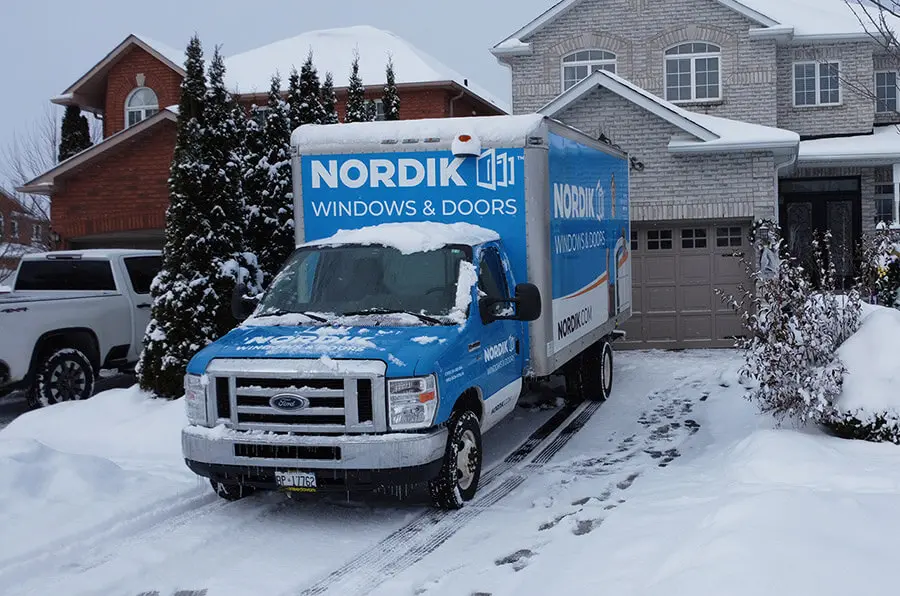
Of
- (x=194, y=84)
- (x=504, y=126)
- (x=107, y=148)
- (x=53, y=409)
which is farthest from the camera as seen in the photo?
(x=107, y=148)

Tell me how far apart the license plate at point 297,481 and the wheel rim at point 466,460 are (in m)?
1.14

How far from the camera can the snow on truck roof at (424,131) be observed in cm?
858

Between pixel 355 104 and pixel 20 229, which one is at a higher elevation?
pixel 355 104

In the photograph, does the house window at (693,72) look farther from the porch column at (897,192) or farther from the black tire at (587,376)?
the black tire at (587,376)

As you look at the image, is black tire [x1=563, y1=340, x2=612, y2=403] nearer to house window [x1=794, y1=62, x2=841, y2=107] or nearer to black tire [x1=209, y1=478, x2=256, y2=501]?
black tire [x1=209, y1=478, x2=256, y2=501]

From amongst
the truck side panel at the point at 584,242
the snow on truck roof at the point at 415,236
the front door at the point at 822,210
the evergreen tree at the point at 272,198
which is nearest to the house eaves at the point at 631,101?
the truck side panel at the point at 584,242

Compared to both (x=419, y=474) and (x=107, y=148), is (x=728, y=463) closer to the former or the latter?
(x=419, y=474)

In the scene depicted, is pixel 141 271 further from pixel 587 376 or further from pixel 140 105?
pixel 140 105

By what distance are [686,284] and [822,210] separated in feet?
30.5

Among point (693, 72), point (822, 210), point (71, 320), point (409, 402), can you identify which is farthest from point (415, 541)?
point (822, 210)

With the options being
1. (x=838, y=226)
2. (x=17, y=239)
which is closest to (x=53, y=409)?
(x=838, y=226)

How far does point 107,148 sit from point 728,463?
1680cm

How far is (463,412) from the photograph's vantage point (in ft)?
24.3

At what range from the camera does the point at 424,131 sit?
8.73 m
